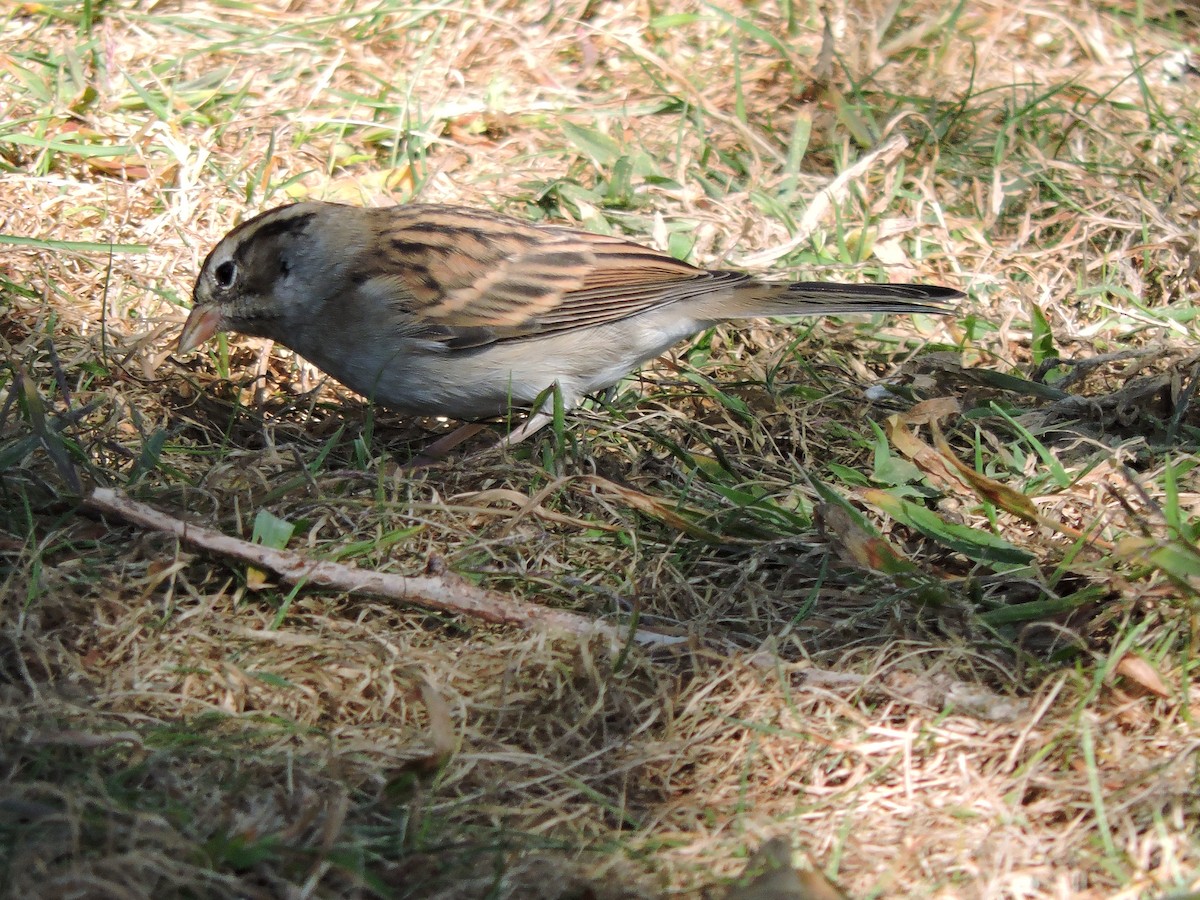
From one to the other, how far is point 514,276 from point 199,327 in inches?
42.8

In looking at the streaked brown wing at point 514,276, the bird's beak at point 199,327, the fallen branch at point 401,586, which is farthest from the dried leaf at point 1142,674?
the bird's beak at point 199,327

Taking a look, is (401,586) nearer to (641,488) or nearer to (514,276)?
(641,488)

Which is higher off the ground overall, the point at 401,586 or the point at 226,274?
the point at 226,274

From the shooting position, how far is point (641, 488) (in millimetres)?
4188

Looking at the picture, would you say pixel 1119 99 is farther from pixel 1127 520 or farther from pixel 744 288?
pixel 1127 520

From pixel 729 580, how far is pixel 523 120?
327 centimetres

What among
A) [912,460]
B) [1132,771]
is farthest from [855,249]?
[1132,771]

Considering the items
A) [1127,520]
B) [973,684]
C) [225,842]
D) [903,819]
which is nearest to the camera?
[225,842]

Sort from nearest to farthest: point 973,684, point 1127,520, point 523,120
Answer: point 973,684, point 1127,520, point 523,120

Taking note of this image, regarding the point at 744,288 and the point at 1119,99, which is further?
the point at 1119,99

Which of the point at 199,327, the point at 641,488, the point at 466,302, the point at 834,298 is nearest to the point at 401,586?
the point at 641,488

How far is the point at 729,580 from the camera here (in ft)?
12.1

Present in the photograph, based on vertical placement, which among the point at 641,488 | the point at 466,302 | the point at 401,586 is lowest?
the point at 641,488

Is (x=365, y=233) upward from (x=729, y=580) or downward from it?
upward
